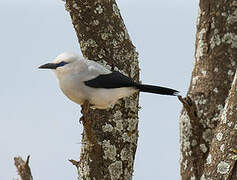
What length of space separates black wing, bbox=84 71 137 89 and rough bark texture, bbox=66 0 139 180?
1.48ft

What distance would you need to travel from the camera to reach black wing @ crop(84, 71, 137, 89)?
5.34 metres

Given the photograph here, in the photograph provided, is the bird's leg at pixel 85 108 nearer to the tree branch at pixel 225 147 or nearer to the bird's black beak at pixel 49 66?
the bird's black beak at pixel 49 66

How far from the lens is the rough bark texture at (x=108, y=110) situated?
5781 millimetres

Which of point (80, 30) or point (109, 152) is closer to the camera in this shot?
point (109, 152)

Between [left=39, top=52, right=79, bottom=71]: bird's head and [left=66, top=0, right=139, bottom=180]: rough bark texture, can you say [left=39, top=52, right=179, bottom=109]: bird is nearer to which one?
[left=39, top=52, right=79, bottom=71]: bird's head

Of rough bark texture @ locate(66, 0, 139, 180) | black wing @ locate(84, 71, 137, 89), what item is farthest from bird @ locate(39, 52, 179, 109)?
rough bark texture @ locate(66, 0, 139, 180)

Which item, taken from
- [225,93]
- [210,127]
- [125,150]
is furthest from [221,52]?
[125,150]

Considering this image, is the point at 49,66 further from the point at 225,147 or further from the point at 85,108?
the point at 225,147

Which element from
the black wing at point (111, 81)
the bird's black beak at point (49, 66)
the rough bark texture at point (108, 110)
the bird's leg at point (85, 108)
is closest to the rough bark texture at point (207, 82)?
the rough bark texture at point (108, 110)

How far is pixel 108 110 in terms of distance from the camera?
19.4 feet

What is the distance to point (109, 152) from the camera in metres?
5.78

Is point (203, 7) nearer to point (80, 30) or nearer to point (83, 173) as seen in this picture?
point (80, 30)

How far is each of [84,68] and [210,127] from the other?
186cm

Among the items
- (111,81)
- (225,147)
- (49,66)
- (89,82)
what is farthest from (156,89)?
(225,147)
